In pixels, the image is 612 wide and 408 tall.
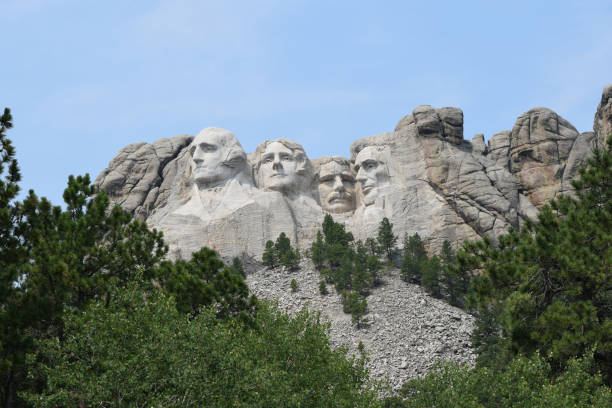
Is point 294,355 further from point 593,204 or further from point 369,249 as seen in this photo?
point 369,249

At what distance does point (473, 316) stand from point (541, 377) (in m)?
24.1

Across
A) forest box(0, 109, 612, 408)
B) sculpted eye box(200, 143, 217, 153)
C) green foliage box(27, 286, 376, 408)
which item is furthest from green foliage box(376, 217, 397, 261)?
green foliage box(27, 286, 376, 408)

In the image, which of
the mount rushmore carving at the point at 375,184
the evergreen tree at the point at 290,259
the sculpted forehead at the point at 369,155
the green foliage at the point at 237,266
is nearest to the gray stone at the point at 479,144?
the mount rushmore carving at the point at 375,184

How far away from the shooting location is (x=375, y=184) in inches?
2173

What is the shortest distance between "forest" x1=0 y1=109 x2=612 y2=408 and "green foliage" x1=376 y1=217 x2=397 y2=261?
2192cm

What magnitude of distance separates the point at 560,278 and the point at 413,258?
25054 mm

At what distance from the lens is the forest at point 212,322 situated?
22297 mm

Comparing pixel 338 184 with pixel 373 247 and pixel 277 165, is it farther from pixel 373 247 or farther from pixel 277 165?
pixel 373 247

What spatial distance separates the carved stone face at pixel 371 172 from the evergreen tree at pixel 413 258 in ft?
12.8

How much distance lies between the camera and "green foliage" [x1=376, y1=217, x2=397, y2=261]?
5203 centimetres

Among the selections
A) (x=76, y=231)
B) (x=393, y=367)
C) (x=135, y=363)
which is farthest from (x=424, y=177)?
(x=135, y=363)

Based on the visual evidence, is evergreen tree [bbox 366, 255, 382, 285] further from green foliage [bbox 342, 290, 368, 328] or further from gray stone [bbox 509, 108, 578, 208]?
gray stone [bbox 509, 108, 578, 208]

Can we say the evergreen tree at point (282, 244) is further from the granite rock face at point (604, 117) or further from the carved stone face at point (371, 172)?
the granite rock face at point (604, 117)

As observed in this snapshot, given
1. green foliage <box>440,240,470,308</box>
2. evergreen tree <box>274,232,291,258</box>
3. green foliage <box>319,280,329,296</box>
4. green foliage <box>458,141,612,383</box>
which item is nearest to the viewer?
green foliage <box>458,141,612,383</box>
